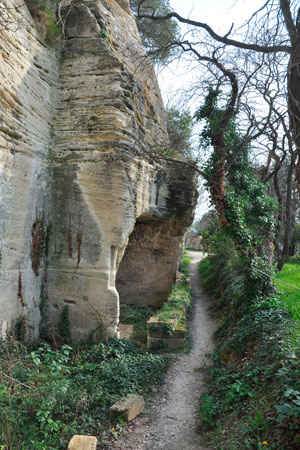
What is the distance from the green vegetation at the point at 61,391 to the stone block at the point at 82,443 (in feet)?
0.72

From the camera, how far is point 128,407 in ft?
15.9

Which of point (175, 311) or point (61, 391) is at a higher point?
point (175, 311)

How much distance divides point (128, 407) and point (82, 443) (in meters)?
1.18

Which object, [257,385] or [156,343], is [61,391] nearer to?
[257,385]

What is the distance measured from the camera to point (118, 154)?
267 inches

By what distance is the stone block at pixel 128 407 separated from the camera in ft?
15.8

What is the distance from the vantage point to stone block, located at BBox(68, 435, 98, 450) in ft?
12.2

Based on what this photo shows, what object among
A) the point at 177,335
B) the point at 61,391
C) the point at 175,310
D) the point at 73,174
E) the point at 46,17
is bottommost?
the point at 177,335

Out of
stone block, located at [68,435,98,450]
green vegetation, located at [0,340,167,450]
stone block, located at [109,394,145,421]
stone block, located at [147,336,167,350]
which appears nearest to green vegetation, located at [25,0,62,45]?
green vegetation, located at [0,340,167,450]

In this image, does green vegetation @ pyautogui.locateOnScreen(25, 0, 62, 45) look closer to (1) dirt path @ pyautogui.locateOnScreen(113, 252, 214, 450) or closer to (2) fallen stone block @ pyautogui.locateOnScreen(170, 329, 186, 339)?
Result: (2) fallen stone block @ pyautogui.locateOnScreen(170, 329, 186, 339)

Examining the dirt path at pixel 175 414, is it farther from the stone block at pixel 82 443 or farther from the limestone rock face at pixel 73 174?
the limestone rock face at pixel 73 174

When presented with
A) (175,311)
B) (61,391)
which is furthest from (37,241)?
(175,311)

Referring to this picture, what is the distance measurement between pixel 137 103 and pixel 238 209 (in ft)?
12.1

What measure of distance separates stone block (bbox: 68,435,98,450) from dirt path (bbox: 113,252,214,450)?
2.20ft
